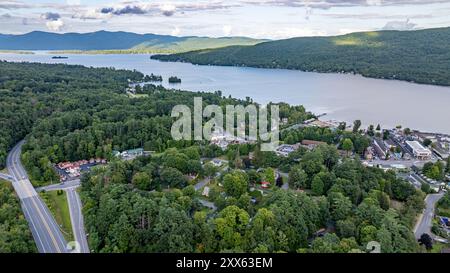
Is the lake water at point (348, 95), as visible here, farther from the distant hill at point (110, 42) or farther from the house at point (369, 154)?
the distant hill at point (110, 42)

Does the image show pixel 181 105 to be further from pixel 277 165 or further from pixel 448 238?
pixel 448 238

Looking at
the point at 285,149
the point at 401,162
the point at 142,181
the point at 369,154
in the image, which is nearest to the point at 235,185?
the point at 142,181

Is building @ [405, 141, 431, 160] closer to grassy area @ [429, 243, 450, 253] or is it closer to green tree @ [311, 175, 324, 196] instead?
green tree @ [311, 175, 324, 196]

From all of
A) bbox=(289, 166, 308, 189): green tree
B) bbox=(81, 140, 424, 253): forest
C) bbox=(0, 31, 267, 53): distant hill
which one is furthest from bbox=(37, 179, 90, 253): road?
Answer: bbox=(0, 31, 267, 53): distant hill

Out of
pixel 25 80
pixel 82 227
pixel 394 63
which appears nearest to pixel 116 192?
pixel 82 227

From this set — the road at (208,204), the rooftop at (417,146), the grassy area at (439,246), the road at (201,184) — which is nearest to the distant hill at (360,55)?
the rooftop at (417,146)
